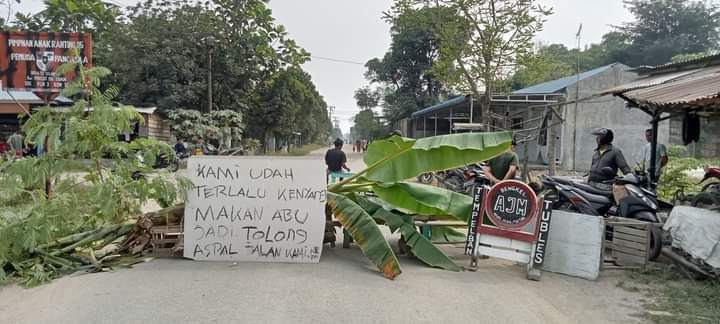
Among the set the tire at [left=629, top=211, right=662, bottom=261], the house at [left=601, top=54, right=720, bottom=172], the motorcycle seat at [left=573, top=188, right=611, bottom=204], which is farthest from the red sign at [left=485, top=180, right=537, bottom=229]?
the house at [left=601, top=54, right=720, bottom=172]

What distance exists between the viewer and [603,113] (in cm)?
2333

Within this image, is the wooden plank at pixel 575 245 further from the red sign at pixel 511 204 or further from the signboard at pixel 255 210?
the signboard at pixel 255 210

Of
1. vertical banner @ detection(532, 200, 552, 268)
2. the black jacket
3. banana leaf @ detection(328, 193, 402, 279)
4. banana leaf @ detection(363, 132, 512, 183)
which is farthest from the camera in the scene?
the black jacket

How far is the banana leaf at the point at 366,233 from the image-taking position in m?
5.59

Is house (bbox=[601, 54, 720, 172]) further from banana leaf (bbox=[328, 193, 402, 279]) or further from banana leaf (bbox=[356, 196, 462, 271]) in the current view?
banana leaf (bbox=[328, 193, 402, 279])

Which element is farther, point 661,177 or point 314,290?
point 661,177

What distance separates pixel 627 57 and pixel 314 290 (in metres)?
59.9

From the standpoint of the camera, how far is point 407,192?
6.48m

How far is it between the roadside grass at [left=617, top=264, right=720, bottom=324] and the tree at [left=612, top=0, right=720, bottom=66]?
5546 cm

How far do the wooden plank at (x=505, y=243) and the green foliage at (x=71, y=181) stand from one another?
143 inches

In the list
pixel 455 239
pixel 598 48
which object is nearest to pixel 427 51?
pixel 598 48

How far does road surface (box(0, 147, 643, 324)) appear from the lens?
174 inches

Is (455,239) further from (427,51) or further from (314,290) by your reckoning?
(427,51)

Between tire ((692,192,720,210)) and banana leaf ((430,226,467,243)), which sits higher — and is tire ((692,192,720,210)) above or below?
above
